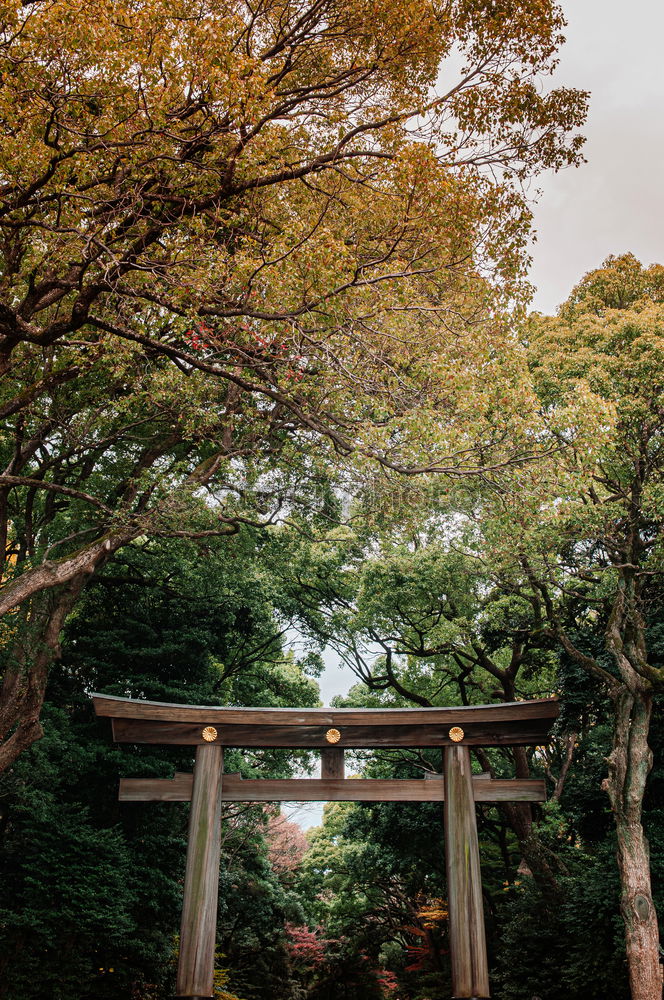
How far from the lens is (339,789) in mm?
6398

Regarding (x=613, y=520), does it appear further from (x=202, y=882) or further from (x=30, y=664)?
(x=30, y=664)

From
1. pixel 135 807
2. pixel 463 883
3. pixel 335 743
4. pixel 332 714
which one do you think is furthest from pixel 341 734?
pixel 135 807

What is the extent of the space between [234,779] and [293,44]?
6.45 metres

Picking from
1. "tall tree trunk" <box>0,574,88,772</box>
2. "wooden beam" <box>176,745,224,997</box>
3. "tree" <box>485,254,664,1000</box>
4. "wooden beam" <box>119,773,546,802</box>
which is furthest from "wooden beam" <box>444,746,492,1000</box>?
"tall tree trunk" <box>0,574,88,772</box>

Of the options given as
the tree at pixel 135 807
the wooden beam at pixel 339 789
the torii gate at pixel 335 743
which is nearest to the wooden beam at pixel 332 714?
the torii gate at pixel 335 743

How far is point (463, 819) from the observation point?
20.6ft

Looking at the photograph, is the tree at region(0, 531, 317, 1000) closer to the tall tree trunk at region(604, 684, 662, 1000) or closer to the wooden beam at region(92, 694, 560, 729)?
the wooden beam at region(92, 694, 560, 729)

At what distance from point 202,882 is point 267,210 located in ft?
20.0

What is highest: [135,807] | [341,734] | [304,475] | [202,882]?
[304,475]

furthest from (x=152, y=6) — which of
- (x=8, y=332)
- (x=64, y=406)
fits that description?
(x=64, y=406)

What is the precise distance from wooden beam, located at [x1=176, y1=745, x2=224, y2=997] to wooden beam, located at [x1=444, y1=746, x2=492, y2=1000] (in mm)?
2007

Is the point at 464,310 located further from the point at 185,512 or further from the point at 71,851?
the point at 71,851

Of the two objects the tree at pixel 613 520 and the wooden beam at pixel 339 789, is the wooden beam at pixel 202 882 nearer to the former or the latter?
the wooden beam at pixel 339 789

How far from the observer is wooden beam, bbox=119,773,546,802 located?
634 centimetres
